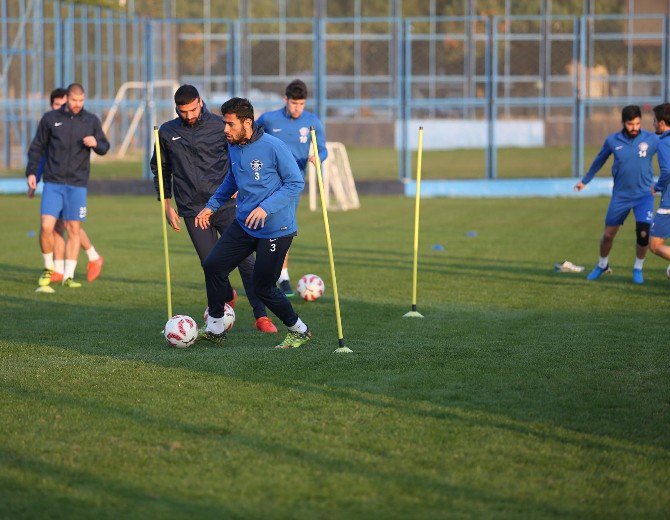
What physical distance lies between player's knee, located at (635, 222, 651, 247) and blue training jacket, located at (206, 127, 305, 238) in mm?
5968

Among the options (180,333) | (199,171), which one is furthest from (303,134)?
(180,333)

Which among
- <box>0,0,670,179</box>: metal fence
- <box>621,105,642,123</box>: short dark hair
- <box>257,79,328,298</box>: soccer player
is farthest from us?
<box>0,0,670,179</box>: metal fence

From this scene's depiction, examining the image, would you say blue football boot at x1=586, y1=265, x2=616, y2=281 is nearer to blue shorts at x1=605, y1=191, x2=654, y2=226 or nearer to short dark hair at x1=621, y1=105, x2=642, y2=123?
blue shorts at x1=605, y1=191, x2=654, y2=226

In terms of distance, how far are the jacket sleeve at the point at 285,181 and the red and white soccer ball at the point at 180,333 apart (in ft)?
4.14

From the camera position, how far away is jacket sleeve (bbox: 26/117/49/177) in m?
13.5

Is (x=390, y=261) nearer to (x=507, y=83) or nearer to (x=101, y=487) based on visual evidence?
(x=101, y=487)

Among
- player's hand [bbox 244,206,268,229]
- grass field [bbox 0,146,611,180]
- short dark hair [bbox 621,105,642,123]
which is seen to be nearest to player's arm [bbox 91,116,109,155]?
player's hand [bbox 244,206,268,229]

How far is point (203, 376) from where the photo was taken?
813cm

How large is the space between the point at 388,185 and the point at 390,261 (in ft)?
47.0

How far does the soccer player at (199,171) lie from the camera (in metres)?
10.2

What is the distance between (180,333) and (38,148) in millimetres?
5282

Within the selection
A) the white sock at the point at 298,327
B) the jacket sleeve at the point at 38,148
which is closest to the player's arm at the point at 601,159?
the white sock at the point at 298,327

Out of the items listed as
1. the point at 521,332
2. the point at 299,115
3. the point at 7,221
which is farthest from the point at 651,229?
the point at 7,221

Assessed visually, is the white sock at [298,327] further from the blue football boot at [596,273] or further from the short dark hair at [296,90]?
the blue football boot at [596,273]
